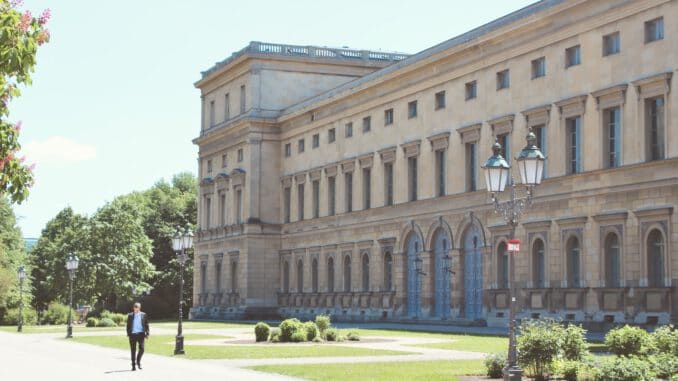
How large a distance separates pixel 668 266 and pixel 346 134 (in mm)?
35304

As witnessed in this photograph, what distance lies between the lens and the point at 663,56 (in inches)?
1972

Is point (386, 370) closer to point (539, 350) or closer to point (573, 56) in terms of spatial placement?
point (539, 350)

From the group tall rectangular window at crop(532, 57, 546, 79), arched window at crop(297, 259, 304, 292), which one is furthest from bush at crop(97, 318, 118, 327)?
Answer: tall rectangular window at crop(532, 57, 546, 79)

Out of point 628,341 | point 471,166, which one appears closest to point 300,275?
point 471,166

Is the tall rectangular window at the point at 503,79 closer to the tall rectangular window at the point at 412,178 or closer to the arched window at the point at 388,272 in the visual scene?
the tall rectangular window at the point at 412,178

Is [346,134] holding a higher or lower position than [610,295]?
higher

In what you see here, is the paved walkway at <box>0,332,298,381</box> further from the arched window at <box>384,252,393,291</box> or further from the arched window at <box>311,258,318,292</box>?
the arched window at <box>311,258,318,292</box>

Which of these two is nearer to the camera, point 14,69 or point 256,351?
point 14,69

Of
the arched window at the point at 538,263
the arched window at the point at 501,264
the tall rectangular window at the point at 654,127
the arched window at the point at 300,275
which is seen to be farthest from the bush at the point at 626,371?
the arched window at the point at 300,275

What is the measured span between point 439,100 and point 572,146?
45.1 feet

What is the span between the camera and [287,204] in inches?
3637

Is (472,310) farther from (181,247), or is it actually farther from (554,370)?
(554,370)

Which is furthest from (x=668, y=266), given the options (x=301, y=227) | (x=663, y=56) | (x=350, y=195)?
(x=301, y=227)

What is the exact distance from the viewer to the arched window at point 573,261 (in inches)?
2194
